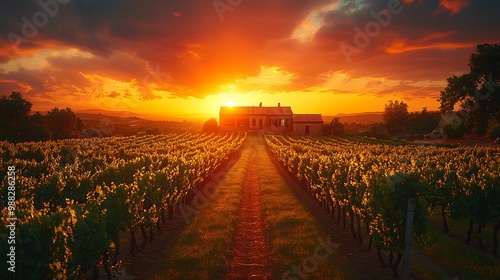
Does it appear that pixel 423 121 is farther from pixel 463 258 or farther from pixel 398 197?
pixel 398 197

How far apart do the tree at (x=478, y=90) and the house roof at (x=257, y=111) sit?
5496 centimetres

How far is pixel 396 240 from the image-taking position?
11422mm

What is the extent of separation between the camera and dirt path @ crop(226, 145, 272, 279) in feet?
40.0

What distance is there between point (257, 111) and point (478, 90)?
6451 cm

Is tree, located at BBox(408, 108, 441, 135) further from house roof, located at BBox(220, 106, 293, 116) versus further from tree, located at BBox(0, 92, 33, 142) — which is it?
tree, located at BBox(0, 92, 33, 142)

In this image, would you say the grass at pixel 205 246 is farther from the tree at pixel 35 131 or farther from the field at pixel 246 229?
the tree at pixel 35 131

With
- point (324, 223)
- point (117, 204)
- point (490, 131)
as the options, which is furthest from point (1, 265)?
point (490, 131)

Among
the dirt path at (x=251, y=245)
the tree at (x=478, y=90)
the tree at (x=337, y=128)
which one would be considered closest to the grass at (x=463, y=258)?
the dirt path at (x=251, y=245)

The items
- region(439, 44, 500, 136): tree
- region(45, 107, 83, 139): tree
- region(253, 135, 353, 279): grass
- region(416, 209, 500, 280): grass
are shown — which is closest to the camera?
region(416, 209, 500, 280): grass

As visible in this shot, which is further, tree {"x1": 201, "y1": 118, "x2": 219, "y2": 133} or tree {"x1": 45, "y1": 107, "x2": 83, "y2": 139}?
tree {"x1": 201, "y1": 118, "x2": 219, "y2": 133}

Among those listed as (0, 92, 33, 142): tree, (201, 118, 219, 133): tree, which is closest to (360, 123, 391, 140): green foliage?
(201, 118, 219, 133): tree

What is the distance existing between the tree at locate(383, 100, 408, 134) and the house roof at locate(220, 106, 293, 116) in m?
31.1

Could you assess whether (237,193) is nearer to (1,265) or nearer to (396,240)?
(396,240)

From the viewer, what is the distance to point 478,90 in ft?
176
